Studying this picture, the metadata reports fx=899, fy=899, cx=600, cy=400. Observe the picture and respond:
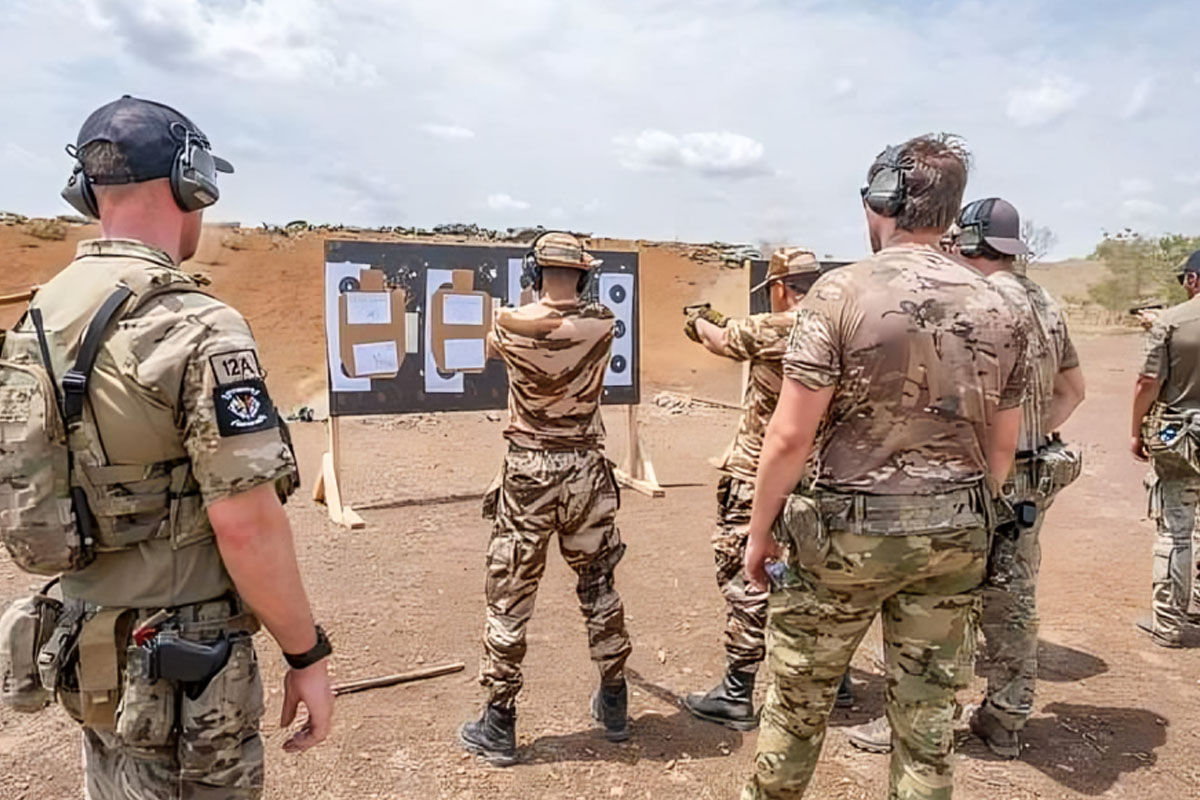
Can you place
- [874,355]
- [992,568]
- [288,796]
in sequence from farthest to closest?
[288,796] → [992,568] → [874,355]

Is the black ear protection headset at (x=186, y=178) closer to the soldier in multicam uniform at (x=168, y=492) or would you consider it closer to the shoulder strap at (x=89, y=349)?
the soldier in multicam uniform at (x=168, y=492)

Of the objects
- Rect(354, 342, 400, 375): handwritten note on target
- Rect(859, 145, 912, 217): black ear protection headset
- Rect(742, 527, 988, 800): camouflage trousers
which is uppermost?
Rect(859, 145, 912, 217): black ear protection headset

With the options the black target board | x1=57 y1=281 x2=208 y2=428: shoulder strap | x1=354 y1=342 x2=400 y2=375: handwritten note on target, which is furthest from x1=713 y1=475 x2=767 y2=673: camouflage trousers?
x1=354 y1=342 x2=400 y2=375: handwritten note on target

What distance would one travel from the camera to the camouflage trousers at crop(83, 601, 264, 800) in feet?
5.57

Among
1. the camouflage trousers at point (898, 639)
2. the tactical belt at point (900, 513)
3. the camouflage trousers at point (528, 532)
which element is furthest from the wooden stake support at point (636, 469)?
the tactical belt at point (900, 513)

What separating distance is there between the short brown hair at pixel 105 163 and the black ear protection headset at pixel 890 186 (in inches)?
69.8

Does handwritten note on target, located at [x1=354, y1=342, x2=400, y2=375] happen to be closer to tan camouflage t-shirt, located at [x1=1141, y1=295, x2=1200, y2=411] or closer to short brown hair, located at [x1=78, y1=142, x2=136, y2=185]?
tan camouflage t-shirt, located at [x1=1141, y1=295, x2=1200, y2=411]

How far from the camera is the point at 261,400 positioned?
1674 mm

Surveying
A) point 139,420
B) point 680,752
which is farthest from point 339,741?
point 139,420

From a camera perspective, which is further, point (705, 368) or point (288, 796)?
point (705, 368)

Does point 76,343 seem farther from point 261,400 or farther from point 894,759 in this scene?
point 894,759

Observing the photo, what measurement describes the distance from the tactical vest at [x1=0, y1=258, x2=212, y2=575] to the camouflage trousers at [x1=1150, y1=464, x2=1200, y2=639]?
15.3ft

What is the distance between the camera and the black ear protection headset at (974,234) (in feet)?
10.9

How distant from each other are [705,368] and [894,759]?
14727 millimetres
